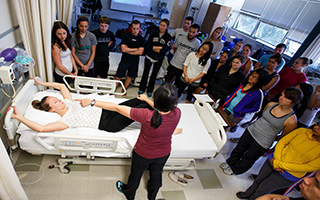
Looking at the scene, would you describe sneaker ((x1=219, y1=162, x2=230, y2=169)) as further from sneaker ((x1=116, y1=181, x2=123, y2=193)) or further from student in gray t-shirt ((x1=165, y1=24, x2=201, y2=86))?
student in gray t-shirt ((x1=165, y1=24, x2=201, y2=86))

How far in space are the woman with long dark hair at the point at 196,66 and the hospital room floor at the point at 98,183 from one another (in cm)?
162

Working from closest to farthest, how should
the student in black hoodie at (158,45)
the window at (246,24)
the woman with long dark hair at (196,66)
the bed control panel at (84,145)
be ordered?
the bed control panel at (84,145) < the woman with long dark hair at (196,66) < the student in black hoodie at (158,45) < the window at (246,24)

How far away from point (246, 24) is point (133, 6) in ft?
18.0

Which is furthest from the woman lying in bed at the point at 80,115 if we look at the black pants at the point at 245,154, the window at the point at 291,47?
the window at the point at 291,47

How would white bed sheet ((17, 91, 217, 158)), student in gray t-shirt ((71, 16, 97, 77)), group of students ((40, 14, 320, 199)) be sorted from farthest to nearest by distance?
student in gray t-shirt ((71, 16, 97, 77)) < white bed sheet ((17, 91, 217, 158)) < group of students ((40, 14, 320, 199))

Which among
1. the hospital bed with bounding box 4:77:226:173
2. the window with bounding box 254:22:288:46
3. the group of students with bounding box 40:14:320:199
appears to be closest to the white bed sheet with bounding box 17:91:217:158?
the hospital bed with bounding box 4:77:226:173

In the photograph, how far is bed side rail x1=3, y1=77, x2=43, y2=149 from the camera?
1.76 m

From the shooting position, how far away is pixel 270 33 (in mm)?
6754

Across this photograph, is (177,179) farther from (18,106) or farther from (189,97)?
(18,106)

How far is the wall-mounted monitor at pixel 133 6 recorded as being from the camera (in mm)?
8492

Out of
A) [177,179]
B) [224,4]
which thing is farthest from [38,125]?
[224,4]

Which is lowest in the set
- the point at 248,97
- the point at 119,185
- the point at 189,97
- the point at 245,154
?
the point at 119,185

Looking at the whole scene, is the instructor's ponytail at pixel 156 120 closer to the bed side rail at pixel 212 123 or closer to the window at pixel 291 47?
the bed side rail at pixel 212 123

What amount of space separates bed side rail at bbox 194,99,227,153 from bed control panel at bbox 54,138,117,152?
55.1 inches
